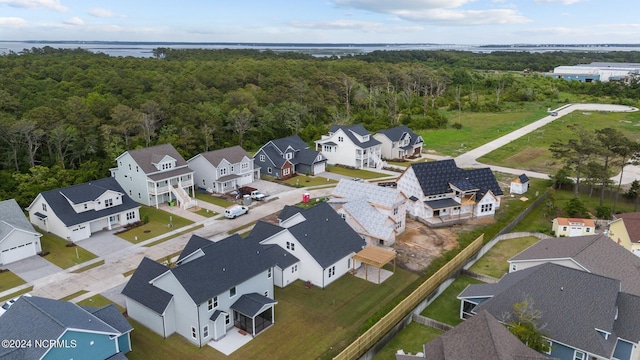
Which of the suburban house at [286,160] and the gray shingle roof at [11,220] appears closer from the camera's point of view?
the gray shingle roof at [11,220]

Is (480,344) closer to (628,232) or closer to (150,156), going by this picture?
(628,232)

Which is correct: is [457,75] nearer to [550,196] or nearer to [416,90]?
[416,90]

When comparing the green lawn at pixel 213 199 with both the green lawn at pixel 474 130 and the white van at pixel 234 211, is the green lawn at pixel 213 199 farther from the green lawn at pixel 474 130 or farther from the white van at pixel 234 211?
the green lawn at pixel 474 130

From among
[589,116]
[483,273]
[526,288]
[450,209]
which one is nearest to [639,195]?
[450,209]

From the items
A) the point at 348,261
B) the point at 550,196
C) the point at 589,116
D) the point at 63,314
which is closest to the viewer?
the point at 63,314

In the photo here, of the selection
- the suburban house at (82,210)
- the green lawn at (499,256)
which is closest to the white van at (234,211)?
the suburban house at (82,210)

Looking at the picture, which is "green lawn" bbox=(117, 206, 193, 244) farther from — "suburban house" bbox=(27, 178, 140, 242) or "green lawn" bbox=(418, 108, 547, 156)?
"green lawn" bbox=(418, 108, 547, 156)
